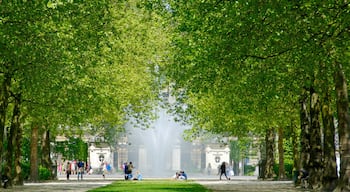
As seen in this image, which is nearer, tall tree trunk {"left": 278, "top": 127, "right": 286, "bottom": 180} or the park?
the park

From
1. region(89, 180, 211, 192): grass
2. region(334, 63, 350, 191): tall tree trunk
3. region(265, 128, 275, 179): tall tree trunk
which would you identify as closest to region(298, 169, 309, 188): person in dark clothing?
region(89, 180, 211, 192): grass

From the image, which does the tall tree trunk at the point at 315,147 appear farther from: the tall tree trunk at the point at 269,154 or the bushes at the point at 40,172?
the bushes at the point at 40,172

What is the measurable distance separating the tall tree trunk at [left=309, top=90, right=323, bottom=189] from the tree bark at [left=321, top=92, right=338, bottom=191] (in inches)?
97.6

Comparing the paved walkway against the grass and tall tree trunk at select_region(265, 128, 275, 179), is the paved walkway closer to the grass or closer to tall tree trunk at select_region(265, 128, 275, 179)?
the grass

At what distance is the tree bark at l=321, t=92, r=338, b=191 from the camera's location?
34.5 meters

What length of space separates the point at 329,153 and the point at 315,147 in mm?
3813

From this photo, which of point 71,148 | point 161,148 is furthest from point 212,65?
point 161,148

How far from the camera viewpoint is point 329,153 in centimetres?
3503

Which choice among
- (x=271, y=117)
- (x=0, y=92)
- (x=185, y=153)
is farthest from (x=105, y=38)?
(x=185, y=153)

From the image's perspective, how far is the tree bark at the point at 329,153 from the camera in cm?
3453

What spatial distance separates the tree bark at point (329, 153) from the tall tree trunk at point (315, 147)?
2.48 m

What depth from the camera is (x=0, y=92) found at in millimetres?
38938

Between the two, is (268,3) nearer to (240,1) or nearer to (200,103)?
(240,1)

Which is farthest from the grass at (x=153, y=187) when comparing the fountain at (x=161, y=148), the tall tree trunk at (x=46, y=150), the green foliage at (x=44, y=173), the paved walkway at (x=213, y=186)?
the fountain at (x=161, y=148)
